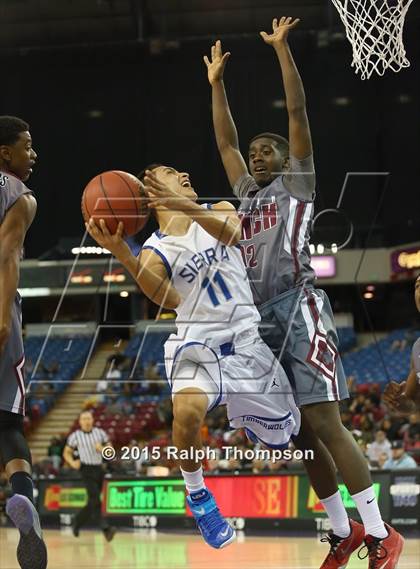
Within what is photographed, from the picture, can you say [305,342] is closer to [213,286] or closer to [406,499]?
[213,286]

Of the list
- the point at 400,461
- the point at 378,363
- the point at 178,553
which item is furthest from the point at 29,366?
the point at 178,553

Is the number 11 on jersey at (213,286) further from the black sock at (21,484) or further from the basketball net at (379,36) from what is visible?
the basketball net at (379,36)

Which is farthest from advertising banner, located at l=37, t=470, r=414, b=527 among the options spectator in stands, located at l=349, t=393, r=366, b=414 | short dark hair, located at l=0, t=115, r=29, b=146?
short dark hair, located at l=0, t=115, r=29, b=146

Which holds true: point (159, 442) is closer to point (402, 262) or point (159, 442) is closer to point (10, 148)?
point (402, 262)

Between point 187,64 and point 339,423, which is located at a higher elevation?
point 187,64

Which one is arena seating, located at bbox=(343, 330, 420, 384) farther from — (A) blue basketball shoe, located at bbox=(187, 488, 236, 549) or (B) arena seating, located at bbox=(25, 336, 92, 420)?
(A) blue basketball shoe, located at bbox=(187, 488, 236, 549)

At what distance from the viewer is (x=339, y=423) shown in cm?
468

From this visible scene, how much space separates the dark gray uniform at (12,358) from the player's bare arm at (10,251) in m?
0.05

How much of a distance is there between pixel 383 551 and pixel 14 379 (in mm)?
1923

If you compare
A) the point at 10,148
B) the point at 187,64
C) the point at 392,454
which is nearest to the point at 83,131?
the point at 187,64

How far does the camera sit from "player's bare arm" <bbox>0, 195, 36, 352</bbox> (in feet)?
14.0

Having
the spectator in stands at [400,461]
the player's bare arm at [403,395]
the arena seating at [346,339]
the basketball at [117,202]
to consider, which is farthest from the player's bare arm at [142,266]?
the arena seating at [346,339]

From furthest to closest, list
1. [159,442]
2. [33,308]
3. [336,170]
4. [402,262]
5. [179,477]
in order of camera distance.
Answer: [33,308] → [402,262] → [336,170] → [159,442] → [179,477]

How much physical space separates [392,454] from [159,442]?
12.9ft
